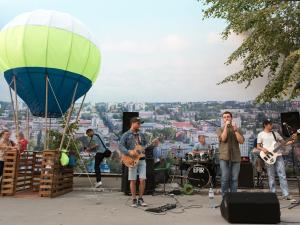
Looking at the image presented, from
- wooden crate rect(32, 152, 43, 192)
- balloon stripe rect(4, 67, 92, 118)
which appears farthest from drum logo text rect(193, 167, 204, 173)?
wooden crate rect(32, 152, 43, 192)

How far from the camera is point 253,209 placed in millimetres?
5836

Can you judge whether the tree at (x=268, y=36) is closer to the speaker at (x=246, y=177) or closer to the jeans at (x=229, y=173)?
the speaker at (x=246, y=177)

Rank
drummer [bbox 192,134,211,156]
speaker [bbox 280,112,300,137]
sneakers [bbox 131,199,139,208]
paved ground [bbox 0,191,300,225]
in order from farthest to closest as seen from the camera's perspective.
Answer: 1. drummer [bbox 192,134,211,156]
2. speaker [bbox 280,112,300,137]
3. sneakers [bbox 131,199,139,208]
4. paved ground [bbox 0,191,300,225]

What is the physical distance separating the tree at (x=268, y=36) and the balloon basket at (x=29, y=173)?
605 cm

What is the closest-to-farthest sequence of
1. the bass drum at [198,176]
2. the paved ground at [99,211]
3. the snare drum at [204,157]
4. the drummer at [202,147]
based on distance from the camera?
the paved ground at [99,211]
the bass drum at [198,176]
the snare drum at [204,157]
the drummer at [202,147]

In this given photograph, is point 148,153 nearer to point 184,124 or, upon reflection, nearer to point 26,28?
point 26,28

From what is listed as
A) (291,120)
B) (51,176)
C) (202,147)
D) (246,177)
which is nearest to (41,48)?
(51,176)

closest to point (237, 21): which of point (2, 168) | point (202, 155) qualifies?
point (202, 155)

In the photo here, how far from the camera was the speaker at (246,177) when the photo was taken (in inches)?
444

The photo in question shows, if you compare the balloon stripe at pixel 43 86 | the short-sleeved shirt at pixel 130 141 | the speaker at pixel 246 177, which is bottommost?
the speaker at pixel 246 177

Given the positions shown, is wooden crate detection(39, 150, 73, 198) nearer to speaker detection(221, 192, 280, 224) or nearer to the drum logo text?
the drum logo text

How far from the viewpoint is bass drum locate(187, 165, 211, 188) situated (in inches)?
454

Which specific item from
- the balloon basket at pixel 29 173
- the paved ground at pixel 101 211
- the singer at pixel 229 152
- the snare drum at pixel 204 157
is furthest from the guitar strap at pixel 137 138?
the snare drum at pixel 204 157

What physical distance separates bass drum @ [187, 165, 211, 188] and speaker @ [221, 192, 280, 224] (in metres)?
5.62
